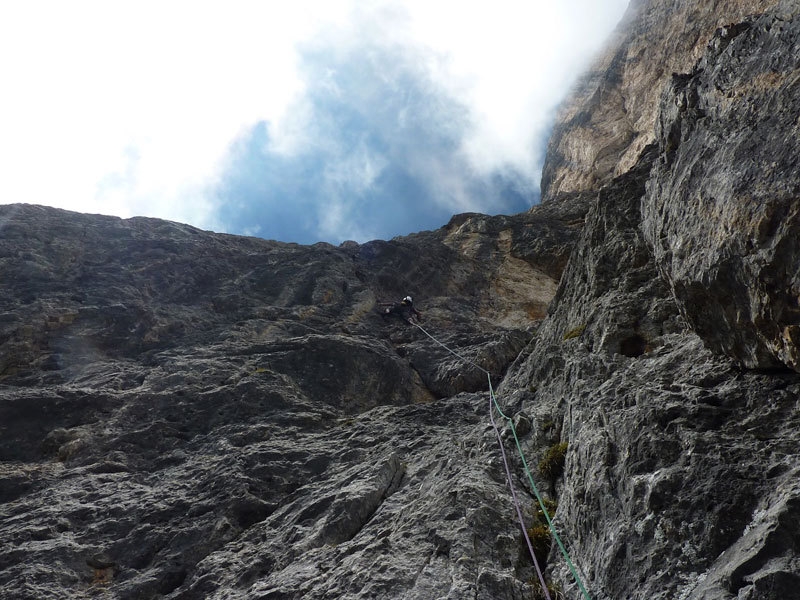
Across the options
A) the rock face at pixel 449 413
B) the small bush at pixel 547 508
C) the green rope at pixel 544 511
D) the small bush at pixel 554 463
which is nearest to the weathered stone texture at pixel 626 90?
the rock face at pixel 449 413

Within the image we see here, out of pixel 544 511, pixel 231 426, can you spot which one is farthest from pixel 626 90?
pixel 544 511

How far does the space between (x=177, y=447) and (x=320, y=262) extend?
14.1m

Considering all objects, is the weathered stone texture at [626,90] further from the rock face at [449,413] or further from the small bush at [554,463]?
the small bush at [554,463]

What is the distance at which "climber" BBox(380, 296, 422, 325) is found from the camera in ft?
78.5

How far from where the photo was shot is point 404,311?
80.0ft

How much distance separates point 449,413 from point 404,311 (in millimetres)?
10578

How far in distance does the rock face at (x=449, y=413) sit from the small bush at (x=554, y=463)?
2.0 inches

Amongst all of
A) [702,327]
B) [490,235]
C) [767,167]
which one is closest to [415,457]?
[702,327]

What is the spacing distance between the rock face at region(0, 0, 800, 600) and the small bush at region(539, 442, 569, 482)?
0.17ft

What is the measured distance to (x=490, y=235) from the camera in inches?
1447

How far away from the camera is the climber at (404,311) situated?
942 inches

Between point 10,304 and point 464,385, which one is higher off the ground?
point 10,304

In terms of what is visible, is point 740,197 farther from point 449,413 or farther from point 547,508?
point 449,413

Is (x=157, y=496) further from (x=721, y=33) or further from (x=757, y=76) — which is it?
(x=721, y=33)
